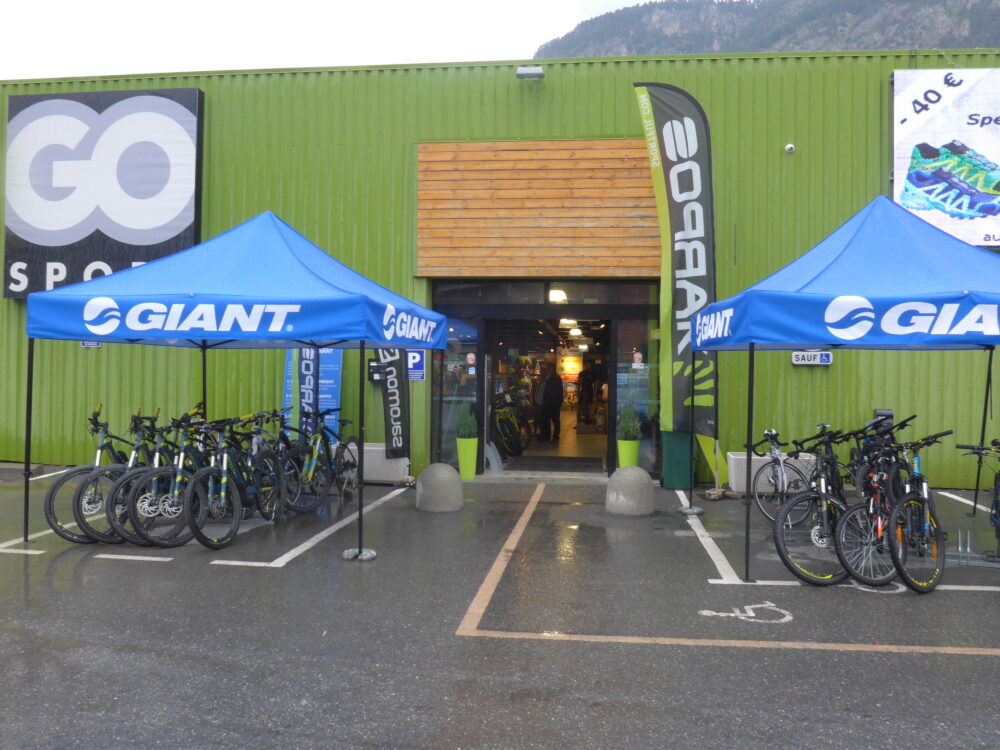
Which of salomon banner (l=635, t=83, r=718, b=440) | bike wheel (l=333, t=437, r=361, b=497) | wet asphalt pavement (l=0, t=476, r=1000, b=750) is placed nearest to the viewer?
wet asphalt pavement (l=0, t=476, r=1000, b=750)

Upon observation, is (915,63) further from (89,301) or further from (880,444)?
(89,301)

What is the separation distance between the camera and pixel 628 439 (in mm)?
10727

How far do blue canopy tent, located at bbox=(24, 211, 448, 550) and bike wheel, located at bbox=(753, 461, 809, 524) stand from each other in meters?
4.13

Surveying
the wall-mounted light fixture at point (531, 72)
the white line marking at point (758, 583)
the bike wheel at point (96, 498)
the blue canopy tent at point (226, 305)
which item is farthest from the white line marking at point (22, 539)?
the wall-mounted light fixture at point (531, 72)

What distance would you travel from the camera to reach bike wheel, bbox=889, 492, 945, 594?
5.48 m

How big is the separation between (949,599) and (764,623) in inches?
61.5

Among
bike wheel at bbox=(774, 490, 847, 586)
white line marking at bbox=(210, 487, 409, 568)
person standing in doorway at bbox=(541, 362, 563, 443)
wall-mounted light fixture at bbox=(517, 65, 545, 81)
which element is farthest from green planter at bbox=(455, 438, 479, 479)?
person standing in doorway at bbox=(541, 362, 563, 443)

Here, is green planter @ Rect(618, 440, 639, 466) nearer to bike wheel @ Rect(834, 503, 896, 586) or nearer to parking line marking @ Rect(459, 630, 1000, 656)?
bike wheel @ Rect(834, 503, 896, 586)

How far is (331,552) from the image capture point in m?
6.75

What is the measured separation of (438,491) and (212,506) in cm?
257

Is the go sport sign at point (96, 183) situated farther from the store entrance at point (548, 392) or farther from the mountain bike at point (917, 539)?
the mountain bike at point (917, 539)

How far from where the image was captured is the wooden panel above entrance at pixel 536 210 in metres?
10.9

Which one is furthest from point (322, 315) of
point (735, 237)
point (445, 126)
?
point (735, 237)

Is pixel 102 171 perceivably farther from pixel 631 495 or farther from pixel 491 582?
pixel 491 582
